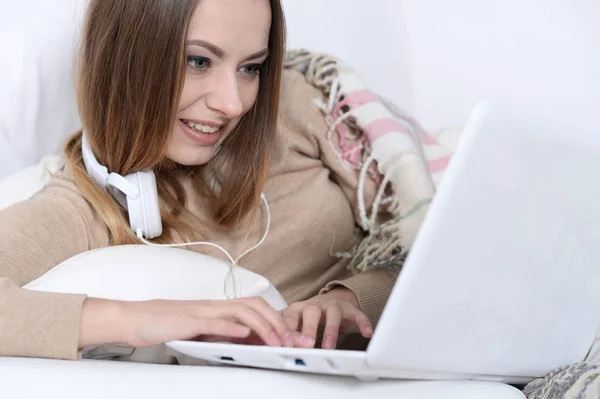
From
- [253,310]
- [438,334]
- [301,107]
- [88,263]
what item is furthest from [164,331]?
[301,107]

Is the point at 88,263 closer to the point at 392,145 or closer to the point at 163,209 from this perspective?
the point at 163,209

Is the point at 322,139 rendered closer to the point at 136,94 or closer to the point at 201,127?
the point at 201,127

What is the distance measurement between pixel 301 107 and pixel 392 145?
0.19 metres

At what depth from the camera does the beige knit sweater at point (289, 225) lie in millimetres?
1155

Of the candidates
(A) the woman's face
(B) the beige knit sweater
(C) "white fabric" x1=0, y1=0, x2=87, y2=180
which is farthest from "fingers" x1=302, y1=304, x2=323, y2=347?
(C) "white fabric" x1=0, y1=0, x2=87, y2=180

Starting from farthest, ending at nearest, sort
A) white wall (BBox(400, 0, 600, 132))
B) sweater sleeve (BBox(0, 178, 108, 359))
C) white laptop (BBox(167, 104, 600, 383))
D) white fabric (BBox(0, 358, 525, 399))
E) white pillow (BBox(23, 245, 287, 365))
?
white wall (BBox(400, 0, 600, 132))
white pillow (BBox(23, 245, 287, 365))
sweater sleeve (BBox(0, 178, 108, 359))
white fabric (BBox(0, 358, 525, 399))
white laptop (BBox(167, 104, 600, 383))

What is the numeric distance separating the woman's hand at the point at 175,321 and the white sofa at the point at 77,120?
35 mm

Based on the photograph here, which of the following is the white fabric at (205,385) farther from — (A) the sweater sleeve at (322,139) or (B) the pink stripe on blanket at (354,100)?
(B) the pink stripe on blanket at (354,100)

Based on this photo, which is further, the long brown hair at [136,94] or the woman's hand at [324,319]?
the long brown hair at [136,94]

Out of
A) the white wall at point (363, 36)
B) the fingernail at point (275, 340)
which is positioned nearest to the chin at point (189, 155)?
the fingernail at point (275, 340)

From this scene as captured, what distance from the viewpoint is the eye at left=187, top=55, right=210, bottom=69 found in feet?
4.08

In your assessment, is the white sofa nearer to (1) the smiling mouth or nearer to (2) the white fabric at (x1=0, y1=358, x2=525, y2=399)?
(2) the white fabric at (x1=0, y1=358, x2=525, y2=399)

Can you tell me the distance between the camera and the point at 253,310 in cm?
94

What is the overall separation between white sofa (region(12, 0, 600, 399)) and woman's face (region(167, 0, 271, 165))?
0.32 metres
